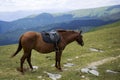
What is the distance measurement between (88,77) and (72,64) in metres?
5.70

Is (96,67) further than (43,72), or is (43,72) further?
(96,67)

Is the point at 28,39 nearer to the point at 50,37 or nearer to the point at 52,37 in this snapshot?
the point at 50,37

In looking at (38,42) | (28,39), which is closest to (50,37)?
(38,42)

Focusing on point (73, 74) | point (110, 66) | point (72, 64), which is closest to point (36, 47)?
point (73, 74)

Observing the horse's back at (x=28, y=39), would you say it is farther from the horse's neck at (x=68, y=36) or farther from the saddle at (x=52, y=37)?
the horse's neck at (x=68, y=36)

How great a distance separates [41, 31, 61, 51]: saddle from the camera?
2162cm

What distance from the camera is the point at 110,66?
80.8 ft

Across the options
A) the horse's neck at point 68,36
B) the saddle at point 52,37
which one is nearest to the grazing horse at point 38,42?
the horse's neck at point 68,36

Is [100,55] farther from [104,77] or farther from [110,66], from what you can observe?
[104,77]

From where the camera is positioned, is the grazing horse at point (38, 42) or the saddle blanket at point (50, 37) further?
the saddle blanket at point (50, 37)

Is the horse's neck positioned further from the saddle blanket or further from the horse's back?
the horse's back

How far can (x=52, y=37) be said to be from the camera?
21.7 metres

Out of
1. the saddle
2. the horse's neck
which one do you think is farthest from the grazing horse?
the saddle

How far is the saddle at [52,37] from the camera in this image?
21625 mm
